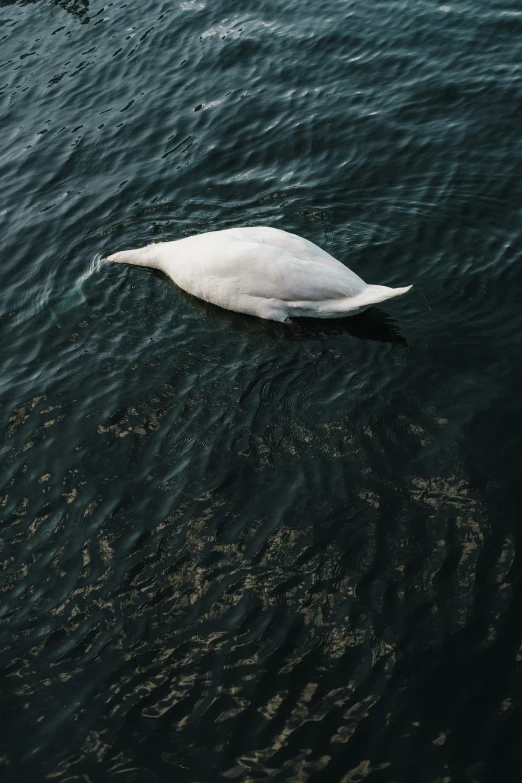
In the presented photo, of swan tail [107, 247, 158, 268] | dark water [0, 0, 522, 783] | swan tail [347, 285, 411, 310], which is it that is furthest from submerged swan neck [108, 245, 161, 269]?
swan tail [347, 285, 411, 310]

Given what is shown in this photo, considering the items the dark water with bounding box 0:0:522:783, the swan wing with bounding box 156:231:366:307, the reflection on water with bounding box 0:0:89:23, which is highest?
the reflection on water with bounding box 0:0:89:23

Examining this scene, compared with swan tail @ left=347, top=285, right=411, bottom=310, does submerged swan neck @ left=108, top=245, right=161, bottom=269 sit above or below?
above

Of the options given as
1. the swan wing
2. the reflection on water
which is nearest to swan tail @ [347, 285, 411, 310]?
the swan wing

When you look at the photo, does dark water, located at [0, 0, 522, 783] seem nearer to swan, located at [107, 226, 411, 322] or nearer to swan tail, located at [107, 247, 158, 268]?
swan tail, located at [107, 247, 158, 268]

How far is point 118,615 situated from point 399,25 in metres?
15.0

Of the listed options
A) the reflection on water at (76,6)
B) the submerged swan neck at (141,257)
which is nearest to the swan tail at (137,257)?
the submerged swan neck at (141,257)

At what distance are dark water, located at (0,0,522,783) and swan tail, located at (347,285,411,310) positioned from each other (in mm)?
489

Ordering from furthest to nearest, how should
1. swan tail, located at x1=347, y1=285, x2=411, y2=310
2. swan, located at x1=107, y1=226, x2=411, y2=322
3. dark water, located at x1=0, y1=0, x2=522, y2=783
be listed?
swan, located at x1=107, y1=226, x2=411, y2=322 → swan tail, located at x1=347, y1=285, x2=411, y2=310 → dark water, located at x1=0, y1=0, x2=522, y2=783

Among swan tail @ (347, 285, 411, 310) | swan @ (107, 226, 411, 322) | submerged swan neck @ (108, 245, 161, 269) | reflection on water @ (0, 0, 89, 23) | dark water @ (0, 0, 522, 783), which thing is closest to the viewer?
dark water @ (0, 0, 522, 783)

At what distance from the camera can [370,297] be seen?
32.7 feet

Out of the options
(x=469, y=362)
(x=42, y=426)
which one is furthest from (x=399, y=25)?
(x=42, y=426)

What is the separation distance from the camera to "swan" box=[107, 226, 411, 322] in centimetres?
1028

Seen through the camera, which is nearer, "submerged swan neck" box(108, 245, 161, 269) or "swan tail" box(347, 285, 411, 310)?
"swan tail" box(347, 285, 411, 310)

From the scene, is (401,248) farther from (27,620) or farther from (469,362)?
(27,620)
